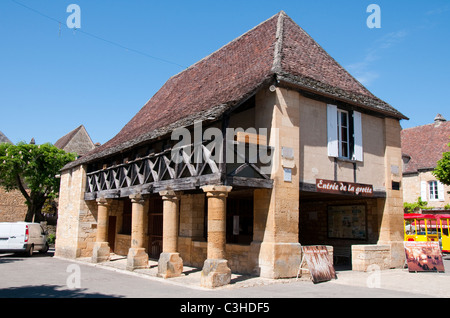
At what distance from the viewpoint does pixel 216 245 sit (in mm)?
9250

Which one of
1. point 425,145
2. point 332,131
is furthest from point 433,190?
point 332,131

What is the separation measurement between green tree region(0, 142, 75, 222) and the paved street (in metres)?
16.8

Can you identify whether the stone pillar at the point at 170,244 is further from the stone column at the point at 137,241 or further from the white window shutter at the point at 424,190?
the white window shutter at the point at 424,190

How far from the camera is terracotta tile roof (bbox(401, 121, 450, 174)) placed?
1139 inches

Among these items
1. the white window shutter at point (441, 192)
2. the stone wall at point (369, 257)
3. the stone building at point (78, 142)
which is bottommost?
the stone wall at point (369, 257)

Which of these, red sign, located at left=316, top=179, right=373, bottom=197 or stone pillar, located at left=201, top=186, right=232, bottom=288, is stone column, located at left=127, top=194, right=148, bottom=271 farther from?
red sign, located at left=316, top=179, right=373, bottom=197

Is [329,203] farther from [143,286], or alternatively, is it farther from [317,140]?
[143,286]

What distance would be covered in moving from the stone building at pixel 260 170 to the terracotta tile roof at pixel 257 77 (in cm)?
6

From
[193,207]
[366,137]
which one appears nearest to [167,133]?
[193,207]

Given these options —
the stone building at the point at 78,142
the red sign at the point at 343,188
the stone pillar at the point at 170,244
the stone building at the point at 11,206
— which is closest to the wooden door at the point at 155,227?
the stone pillar at the point at 170,244

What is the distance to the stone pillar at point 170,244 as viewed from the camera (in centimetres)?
1069

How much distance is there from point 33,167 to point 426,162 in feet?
90.6

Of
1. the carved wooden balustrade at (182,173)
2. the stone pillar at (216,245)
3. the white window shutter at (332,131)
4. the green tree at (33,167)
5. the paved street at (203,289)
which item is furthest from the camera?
the green tree at (33,167)

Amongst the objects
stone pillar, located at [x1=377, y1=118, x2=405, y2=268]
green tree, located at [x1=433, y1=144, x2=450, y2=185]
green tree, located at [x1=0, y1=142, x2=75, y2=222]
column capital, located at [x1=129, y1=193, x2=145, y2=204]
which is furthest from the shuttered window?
green tree, located at [x1=0, y1=142, x2=75, y2=222]
